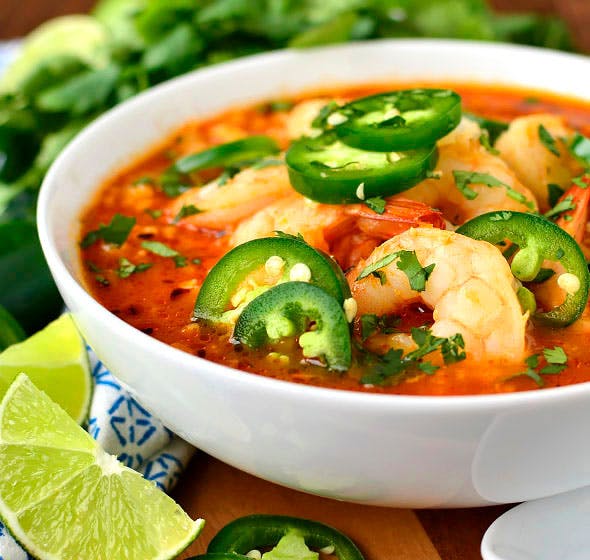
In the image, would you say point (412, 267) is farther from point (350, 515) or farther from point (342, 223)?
point (350, 515)

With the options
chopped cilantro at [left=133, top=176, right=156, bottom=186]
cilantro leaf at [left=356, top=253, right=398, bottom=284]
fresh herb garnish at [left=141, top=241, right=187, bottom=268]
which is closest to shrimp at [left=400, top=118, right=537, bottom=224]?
cilantro leaf at [left=356, top=253, right=398, bottom=284]

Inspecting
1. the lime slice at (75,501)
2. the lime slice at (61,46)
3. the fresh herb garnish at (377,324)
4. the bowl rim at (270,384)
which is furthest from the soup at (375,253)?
the lime slice at (61,46)

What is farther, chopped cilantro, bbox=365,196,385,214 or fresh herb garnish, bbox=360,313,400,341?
chopped cilantro, bbox=365,196,385,214

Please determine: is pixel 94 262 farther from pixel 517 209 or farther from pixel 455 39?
pixel 455 39

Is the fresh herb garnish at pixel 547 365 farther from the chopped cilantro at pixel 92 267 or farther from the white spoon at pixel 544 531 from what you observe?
the chopped cilantro at pixel 92 267

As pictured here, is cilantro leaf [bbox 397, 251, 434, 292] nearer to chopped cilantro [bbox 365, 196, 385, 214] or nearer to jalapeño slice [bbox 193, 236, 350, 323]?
jalapeño slice [bbox 193, 236, 350, 323]

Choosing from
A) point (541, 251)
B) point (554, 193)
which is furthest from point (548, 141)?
point (541, 251)
